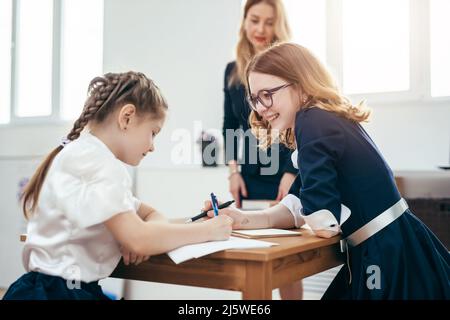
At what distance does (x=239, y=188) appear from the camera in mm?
2668

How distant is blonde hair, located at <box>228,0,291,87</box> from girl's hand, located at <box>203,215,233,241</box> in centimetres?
147

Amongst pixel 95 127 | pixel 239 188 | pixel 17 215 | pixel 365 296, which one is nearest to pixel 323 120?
pixel 365 296

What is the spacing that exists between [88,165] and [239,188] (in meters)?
1.57

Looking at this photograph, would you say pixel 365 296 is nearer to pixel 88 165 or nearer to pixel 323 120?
pixel 323 120

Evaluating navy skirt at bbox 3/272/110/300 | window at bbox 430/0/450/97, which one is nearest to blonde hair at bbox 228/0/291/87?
window at bbox 430/0/450/97

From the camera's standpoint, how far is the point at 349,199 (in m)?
1.37

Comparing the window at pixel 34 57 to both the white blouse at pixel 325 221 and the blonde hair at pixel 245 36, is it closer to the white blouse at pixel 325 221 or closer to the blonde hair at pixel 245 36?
the blonde hair at pixel 245 36

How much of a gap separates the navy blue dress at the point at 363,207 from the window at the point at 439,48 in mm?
1627

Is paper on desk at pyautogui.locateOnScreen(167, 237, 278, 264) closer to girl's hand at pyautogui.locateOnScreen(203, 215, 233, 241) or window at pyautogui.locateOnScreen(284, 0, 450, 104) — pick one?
girl's hand at pyautogui.locateOnScreen(203, 215, 233, 241)

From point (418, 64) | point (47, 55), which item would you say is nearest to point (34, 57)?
point (47, 55)

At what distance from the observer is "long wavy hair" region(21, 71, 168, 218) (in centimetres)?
129

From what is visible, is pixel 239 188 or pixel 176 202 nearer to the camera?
pixel 239 188

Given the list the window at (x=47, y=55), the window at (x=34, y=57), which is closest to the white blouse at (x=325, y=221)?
the window at (x=47, y=55)

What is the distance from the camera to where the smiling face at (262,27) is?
8.34 feet
